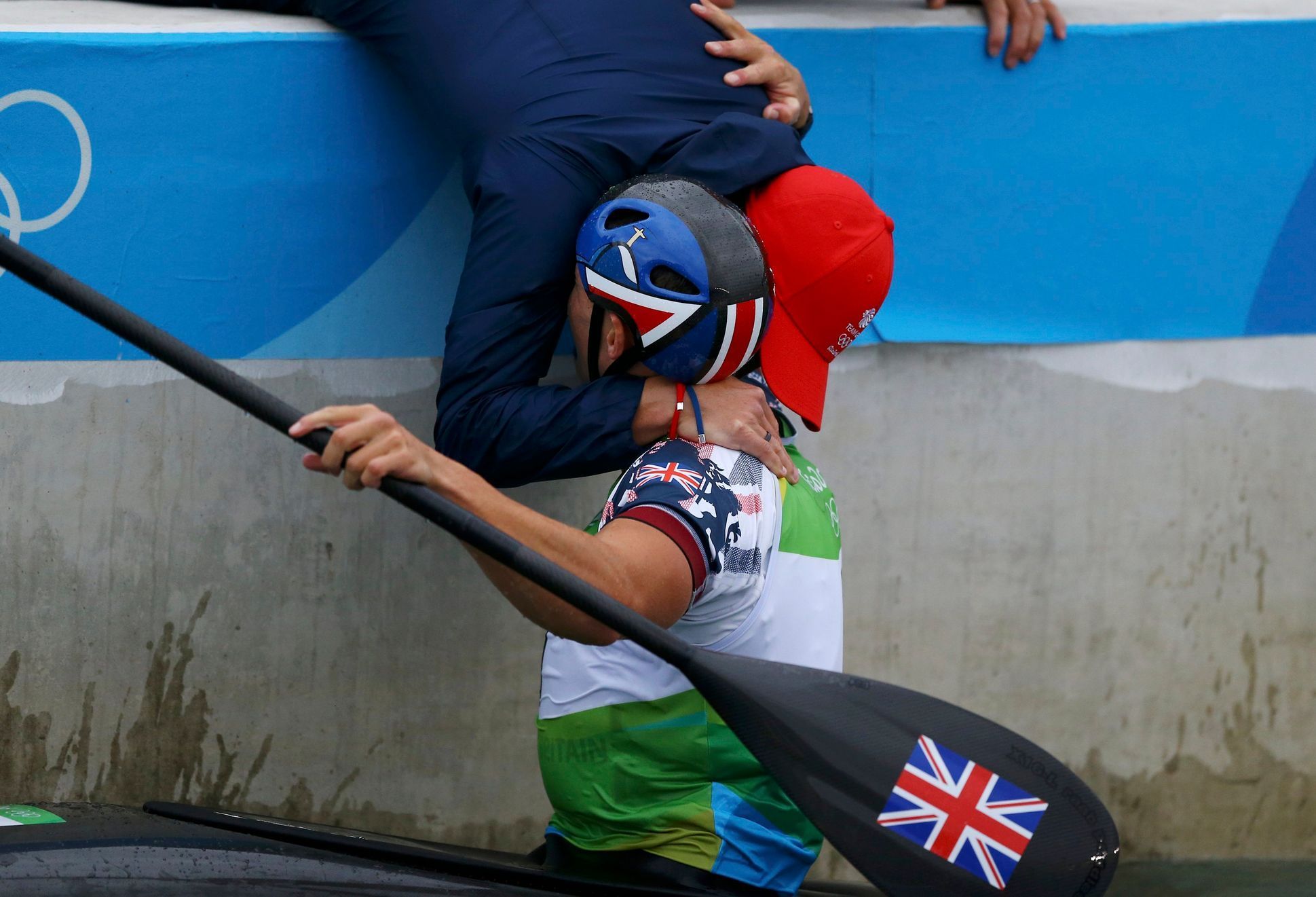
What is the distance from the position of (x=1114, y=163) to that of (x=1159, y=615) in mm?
1162

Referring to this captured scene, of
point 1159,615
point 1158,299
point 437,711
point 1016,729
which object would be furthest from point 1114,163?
point 437,711

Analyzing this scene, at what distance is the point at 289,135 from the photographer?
287cm

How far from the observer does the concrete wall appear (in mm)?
2932

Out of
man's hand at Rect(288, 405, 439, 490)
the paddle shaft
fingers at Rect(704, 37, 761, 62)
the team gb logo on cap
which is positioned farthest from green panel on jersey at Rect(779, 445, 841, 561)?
fingers at Rect(704, 37, 761, 62)

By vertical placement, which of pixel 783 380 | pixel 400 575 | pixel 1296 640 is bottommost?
pixel 1296 640

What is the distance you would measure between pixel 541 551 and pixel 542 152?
1.02 metres

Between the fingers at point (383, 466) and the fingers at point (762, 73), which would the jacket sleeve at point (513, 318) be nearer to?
the fingers at point (762, 73)

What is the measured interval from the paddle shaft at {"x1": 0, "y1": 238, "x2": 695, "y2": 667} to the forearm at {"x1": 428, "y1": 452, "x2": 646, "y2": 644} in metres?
0.06

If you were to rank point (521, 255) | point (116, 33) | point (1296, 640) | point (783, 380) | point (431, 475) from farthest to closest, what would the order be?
point (1296, 640), point (116, 33), point (521, 255), point (783, 380), point (431, 475)

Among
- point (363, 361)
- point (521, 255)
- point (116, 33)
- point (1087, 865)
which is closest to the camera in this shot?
point (1087, 865)

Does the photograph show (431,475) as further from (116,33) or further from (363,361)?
(116,33)

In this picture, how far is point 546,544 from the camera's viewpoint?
1.80m

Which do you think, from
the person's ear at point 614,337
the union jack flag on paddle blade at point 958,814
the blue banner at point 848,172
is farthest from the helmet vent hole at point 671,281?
the blue banner at point 848,172

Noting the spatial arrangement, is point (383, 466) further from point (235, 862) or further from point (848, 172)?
point (848, 172)
